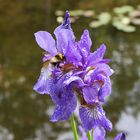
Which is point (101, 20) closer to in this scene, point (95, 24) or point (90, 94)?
point (95, 24)

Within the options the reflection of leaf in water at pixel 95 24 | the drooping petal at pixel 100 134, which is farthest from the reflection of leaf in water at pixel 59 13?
the drooping petal at pixel 100 134

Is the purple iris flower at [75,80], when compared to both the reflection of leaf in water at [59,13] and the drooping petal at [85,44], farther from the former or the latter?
the reflection of leaf in water at [59,13]

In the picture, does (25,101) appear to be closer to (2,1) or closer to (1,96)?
(1,96)

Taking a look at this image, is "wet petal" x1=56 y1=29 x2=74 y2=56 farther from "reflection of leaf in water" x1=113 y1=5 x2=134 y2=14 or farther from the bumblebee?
"reflection of leaf in water" x1=113 y1=5 x2=134 y2=14

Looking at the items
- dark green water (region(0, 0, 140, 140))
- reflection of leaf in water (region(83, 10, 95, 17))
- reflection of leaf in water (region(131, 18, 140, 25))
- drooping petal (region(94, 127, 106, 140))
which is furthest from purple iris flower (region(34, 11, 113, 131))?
reflection of leaf in water (region(83, 10, 95, 17))

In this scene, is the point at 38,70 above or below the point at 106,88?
below

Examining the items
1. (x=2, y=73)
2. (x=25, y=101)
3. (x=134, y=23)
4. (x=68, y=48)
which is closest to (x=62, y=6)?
(x=134, y=23)

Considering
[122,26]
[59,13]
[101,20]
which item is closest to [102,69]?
[122,26]
